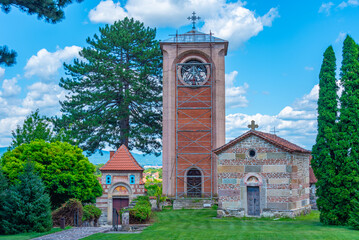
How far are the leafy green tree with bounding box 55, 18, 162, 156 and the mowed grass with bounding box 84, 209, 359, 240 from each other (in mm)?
15723

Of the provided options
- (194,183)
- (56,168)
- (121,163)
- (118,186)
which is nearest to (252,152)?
(194,183)

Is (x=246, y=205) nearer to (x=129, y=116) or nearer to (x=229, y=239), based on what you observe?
(x=229, y=239)

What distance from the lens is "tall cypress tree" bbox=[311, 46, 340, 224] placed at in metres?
22.4

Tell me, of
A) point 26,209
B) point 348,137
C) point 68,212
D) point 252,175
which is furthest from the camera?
point 252,175

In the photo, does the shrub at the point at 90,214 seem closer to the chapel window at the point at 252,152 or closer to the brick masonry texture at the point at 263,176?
the brick masonry texture at the point at 263,176

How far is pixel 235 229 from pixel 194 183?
1445 cm

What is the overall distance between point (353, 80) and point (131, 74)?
23.3 metres

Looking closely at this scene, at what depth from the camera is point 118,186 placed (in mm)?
33125

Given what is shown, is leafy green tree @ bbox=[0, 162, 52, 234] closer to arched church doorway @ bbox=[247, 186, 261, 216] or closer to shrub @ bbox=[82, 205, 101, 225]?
shrub @ bbox=[82, 205, 101, 225]

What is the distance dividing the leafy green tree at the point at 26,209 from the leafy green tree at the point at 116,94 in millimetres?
19496

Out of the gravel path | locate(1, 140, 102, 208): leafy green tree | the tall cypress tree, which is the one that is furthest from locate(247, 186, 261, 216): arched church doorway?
locate(1, 140, 102, 208): leafy green tree

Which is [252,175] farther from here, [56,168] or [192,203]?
[56,168]

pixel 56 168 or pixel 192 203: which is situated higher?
pixel 56 168

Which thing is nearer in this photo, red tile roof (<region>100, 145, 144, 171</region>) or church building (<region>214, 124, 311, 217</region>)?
church building (<region>214, 124, 311, 217</region>)
